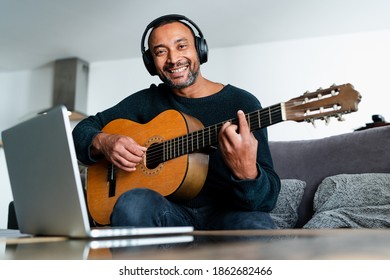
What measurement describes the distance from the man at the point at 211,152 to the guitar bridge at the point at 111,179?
6cm

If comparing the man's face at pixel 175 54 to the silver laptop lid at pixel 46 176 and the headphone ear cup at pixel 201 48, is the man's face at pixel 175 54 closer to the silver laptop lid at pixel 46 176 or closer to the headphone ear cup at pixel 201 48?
the headphone ear cup at pixel 201 48

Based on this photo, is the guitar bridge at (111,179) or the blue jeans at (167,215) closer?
the blue jeans at (167,215)

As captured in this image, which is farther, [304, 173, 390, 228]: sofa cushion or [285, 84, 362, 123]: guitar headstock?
Result: [304, 173, 390, 228]: sofa cushion

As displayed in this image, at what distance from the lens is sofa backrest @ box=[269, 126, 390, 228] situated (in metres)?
1.63

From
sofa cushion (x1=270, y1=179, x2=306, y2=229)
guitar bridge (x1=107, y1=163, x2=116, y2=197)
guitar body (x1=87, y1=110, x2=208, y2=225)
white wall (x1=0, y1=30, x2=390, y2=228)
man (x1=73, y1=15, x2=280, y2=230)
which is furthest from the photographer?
white wall (x1=0, y1=30, x2=390, y2=228)

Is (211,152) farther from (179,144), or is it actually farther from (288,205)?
(288,205)

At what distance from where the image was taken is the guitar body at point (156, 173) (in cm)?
108

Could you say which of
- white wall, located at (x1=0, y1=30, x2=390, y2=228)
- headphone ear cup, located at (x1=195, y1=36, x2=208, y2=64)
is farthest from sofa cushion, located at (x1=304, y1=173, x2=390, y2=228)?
white wall, located at (x1=0, y1=30, x2=390, y2=228)

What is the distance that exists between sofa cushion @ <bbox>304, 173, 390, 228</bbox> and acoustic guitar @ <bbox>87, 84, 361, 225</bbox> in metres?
0.58

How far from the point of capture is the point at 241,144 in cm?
95

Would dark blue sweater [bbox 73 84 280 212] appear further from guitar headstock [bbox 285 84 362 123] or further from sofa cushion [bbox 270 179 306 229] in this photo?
sofa cushion [bbox 270 179 306 229]

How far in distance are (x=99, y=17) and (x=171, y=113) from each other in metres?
2.08

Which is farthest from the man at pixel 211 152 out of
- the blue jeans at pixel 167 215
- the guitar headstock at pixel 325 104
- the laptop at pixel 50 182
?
the laptop at pixel 50 182

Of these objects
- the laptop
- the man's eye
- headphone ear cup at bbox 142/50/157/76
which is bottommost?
the laptop
